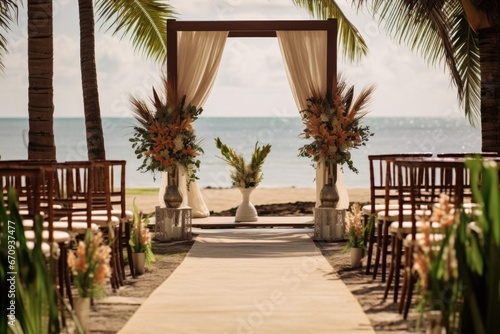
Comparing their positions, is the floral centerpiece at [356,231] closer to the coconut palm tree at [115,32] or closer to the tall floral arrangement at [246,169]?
the tall floral arrangement at [246,169]

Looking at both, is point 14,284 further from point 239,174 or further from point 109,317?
point 239,174

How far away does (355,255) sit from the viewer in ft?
24.3

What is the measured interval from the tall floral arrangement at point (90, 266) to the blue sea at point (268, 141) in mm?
25336

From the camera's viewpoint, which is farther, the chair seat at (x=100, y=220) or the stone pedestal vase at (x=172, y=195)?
the stone pedestal vase at (x=172, y=195)

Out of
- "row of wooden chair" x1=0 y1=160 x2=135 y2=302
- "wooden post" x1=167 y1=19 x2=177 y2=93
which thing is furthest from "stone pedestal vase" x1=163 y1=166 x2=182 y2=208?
"row of wooden chair" x1=0 y1=160 x2=135 y2=302

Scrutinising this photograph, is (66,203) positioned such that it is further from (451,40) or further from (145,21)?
(145,21)

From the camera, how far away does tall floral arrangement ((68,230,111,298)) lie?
4809mm

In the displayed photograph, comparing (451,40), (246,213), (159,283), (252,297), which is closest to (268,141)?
(451,40)

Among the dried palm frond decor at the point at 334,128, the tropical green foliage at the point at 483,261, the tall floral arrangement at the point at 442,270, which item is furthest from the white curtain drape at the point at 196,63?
the tropical green foliage at the point at 483,261

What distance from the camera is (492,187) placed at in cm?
365

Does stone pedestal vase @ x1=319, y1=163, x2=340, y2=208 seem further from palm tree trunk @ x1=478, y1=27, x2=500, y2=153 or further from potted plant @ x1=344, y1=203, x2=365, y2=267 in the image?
potted plant @ x1=344, y1=203, x2=365, y2=267

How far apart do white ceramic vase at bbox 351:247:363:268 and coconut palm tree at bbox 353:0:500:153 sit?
295 centimetres

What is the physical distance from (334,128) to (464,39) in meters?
3.92

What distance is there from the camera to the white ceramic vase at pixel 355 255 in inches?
291
